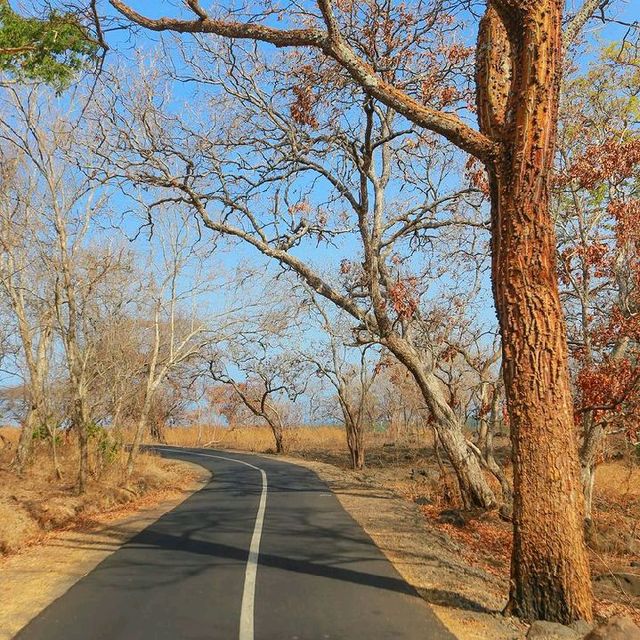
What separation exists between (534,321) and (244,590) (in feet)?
15.3

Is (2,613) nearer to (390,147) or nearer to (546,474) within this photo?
(546,474)

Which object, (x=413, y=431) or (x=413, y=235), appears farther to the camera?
(x=413, y=431)

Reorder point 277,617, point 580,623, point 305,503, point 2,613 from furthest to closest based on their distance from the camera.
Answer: point 305,503 < point 2,613 < point 277,617 < point 580,623

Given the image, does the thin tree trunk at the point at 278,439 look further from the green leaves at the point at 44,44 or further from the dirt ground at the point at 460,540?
the green leaves at the point at 44,44

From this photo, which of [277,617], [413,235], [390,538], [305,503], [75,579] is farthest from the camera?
[413,235]

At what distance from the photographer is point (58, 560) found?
1028 centimetres

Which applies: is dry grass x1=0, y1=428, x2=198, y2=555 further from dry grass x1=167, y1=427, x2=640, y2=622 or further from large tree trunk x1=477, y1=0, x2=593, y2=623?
large tree trunk x1=477, y1=0, x2=593, y2=623

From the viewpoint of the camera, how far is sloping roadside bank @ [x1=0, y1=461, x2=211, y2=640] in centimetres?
744

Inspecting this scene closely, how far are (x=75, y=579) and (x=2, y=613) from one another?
5.10ft

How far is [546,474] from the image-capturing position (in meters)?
6.41

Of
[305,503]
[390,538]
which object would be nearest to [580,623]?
[390,538]

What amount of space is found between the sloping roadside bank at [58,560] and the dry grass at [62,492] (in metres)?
0.39

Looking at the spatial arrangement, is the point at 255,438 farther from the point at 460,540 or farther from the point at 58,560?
the point at 58,560

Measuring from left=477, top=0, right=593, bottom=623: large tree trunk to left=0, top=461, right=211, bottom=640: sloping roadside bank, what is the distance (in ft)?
17.4
